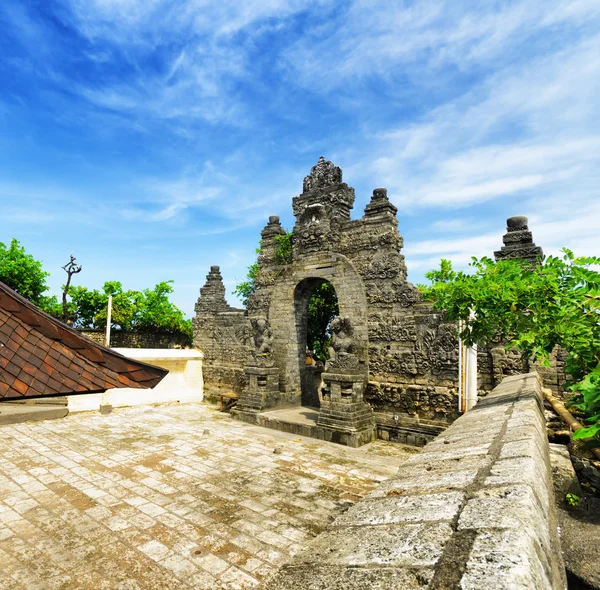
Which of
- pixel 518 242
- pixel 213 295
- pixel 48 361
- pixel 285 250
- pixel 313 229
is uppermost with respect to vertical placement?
pixel 313 229

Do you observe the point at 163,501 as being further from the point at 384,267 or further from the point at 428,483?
the point at 384,267

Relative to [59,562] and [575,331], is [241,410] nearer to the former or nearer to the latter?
[59,562]

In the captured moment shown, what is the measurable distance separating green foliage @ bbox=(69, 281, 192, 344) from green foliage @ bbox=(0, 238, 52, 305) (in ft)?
5.66

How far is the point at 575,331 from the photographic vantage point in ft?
9.15

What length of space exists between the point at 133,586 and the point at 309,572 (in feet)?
10.5

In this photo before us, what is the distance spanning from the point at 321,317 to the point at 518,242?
1000cm

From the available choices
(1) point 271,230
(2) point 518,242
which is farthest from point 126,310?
(2) point 518,242

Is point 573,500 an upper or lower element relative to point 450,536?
lower

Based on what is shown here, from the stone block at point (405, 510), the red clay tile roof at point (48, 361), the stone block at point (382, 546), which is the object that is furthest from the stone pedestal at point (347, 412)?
the stone block at point (382, 546)

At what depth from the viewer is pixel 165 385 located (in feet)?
40.4

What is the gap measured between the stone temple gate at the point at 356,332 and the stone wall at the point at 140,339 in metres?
13.9

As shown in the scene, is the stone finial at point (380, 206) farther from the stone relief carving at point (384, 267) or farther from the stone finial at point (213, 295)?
the stone finial at point (213, 295)

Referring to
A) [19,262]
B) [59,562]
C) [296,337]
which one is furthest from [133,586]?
[19,262]

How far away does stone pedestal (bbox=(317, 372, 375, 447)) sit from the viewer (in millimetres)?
8102
